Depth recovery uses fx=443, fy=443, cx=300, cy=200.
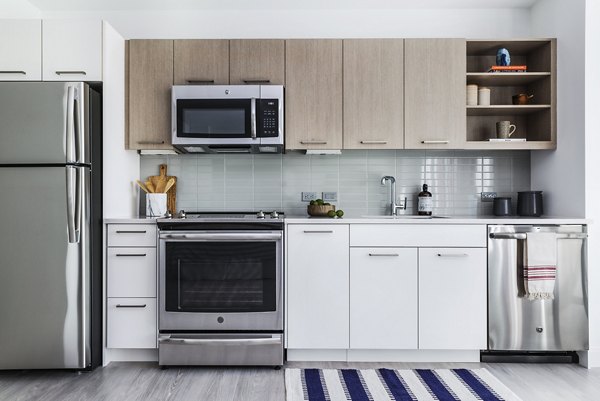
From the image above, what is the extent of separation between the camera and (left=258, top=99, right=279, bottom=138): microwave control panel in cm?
304

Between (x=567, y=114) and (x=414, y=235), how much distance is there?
137 centimetres

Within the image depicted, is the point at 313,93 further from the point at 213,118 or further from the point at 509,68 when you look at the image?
the point at 509,68

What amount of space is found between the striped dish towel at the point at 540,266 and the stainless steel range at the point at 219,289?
1.53 m

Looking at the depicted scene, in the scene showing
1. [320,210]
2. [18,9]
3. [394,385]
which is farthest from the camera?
[18,9]

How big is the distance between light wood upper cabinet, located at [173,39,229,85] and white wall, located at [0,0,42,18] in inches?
46.8

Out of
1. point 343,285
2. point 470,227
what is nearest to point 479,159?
point 470,227

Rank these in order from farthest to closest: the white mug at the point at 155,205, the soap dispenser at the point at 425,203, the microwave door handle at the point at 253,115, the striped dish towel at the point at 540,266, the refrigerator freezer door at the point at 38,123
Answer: the soap dispenser at the point at 425,203 → the white mug at the point at 155,205 → the microwave door handle at the point at 253,115 → the striped dish towel at the point at 540,266 → the refrigerator freezer door at the point at 38,123

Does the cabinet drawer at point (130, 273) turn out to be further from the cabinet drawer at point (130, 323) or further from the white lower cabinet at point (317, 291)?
the white lower cabinet at point (317, 291)

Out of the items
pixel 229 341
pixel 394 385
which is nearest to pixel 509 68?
pixel 394 385

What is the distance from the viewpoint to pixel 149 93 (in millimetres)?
3148

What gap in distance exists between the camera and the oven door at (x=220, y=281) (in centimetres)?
277

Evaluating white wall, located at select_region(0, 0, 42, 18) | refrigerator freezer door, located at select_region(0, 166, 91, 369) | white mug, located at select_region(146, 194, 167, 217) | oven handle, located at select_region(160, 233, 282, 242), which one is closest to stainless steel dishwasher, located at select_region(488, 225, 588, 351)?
oven handle, located at select_region(160, 233, 282, 242)

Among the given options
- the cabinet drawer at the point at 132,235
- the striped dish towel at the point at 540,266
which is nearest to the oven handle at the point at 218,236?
the cabinet drawer at the point at 132,235

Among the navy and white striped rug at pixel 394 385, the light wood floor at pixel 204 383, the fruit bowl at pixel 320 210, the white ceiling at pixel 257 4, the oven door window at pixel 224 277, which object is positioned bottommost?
the light wood floor at pixel 204 383
